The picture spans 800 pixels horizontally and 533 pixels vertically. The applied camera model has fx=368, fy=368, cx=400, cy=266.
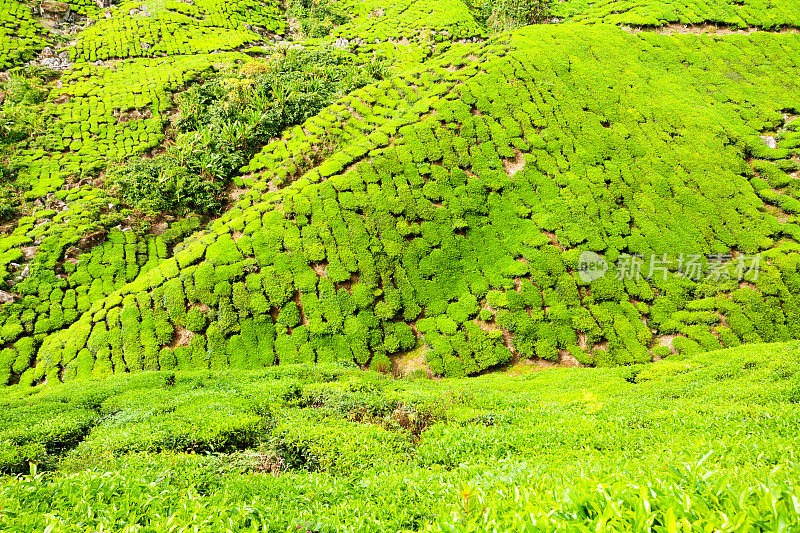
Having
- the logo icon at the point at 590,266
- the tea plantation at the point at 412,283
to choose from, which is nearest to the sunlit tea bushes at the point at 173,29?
the tea plantation at the point at 412,283

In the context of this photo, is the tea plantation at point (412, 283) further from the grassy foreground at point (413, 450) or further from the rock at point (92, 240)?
the rock at point (92, 240)

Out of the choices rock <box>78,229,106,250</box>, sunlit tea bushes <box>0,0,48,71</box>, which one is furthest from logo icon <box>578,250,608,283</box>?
sunlit tea bushes <box>0,0,48,71</box>

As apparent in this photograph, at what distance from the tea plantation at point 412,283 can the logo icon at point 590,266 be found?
0.09 metres

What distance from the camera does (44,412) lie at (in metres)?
8.70

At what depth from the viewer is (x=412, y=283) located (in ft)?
48.6

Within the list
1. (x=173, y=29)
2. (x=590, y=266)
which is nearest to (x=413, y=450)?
(x=590, y=266)

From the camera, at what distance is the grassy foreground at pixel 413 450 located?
111 inches

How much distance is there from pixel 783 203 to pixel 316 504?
23.5 metres

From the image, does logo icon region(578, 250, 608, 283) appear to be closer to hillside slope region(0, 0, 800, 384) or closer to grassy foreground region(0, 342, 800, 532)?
hillside slope region(0, 0, 800, 384)

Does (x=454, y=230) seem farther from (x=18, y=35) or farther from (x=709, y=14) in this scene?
(x=18, y=35)

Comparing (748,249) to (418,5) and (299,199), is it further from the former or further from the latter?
(418,5)

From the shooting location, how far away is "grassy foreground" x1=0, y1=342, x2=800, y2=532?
283 cm

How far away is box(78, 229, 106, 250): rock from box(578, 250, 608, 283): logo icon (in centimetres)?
2171

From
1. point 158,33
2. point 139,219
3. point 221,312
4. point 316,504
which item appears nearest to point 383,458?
point 316,504
